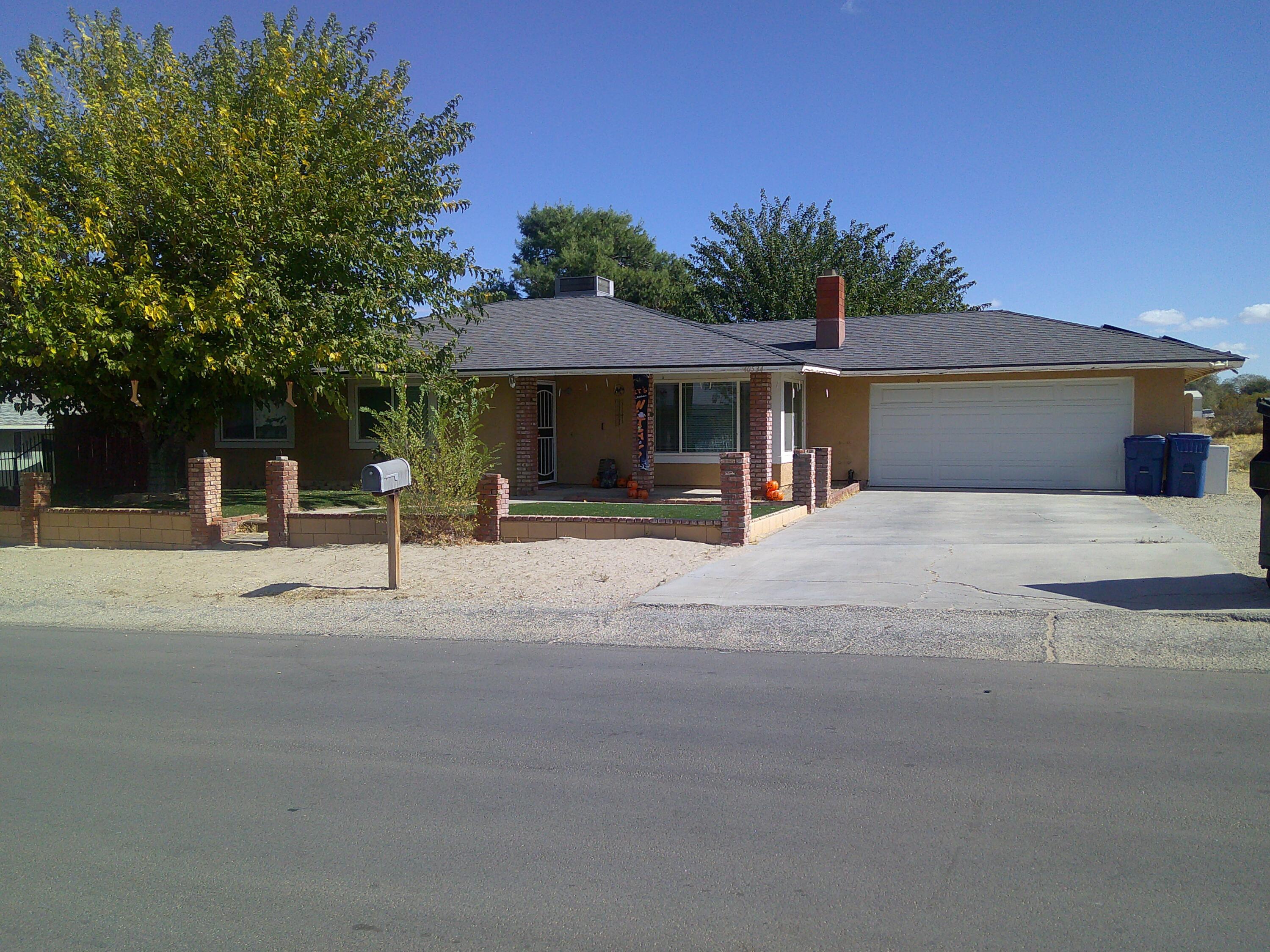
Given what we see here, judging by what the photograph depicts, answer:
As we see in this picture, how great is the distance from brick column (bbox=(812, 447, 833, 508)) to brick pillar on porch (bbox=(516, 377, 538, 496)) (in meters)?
5.53

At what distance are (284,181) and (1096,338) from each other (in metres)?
16.6

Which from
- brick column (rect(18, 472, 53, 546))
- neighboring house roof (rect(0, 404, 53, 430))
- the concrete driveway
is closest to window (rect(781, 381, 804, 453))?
the concrete driveway

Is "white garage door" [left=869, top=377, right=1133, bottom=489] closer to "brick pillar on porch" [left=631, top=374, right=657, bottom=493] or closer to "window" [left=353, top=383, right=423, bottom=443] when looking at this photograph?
"brick pillar on porch" [left=631, top=374, right=657, bottom=493]

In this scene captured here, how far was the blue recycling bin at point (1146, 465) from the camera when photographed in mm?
18859

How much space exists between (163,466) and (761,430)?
11.8 metres

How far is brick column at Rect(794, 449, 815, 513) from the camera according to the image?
54.7 ft

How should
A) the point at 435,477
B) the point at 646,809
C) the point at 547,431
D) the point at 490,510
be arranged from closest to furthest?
the point at 646,809, the point at 435,477, the point at 490,510, the point at 547,431

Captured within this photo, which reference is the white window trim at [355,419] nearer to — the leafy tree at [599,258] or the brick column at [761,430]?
the brick column at [761,430]

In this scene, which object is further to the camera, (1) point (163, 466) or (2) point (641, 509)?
(1) point (163, 466)

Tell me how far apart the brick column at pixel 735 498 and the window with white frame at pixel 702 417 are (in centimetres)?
639

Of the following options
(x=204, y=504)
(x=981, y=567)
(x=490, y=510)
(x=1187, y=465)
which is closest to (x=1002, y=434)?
(x=1187, y=465)

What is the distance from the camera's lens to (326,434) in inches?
856

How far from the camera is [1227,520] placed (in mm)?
15055

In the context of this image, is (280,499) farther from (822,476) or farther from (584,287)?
(584,287)
